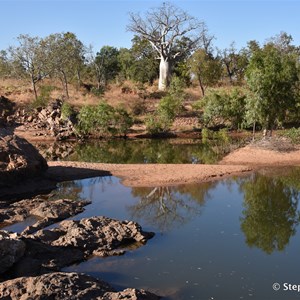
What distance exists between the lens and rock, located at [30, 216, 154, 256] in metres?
12.0

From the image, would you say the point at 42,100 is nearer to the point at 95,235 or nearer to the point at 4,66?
the point at 4,66

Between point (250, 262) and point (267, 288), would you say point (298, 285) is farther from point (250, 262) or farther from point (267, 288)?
point (250, 262)

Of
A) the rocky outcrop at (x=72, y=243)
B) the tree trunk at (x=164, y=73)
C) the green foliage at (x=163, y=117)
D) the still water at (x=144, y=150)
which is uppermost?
the tree trunk at (x=164, y=73)

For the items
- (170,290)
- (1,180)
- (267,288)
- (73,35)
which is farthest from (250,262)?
(73,35)

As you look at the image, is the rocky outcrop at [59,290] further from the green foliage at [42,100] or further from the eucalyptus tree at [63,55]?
the eucalyptus tree at [63,55]

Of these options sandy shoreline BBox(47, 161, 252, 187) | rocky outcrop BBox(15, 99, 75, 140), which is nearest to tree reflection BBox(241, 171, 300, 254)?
sandy shoreline BBox(47, 161, 252, 187)

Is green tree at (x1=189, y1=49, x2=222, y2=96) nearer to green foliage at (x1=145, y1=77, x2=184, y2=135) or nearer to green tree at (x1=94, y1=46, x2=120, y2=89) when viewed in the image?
green foliage at (x1=145, y1=77, x2=184, y2=135)

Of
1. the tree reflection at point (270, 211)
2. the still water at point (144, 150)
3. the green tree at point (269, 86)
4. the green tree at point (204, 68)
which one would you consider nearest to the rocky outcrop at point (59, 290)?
the tree reflection at point (270, 211)

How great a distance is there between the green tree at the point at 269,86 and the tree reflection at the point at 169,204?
1010 centimetres

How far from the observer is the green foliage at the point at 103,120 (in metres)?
37.7

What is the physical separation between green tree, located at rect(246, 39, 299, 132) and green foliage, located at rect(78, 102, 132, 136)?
43.5 feet

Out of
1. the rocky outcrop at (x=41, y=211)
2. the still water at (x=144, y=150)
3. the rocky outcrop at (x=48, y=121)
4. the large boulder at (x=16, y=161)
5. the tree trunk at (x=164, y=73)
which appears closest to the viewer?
the rocky outcrop at (x=41, y=211)

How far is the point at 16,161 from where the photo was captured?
774 inches

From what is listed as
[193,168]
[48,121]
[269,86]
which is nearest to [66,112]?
[48,121]
